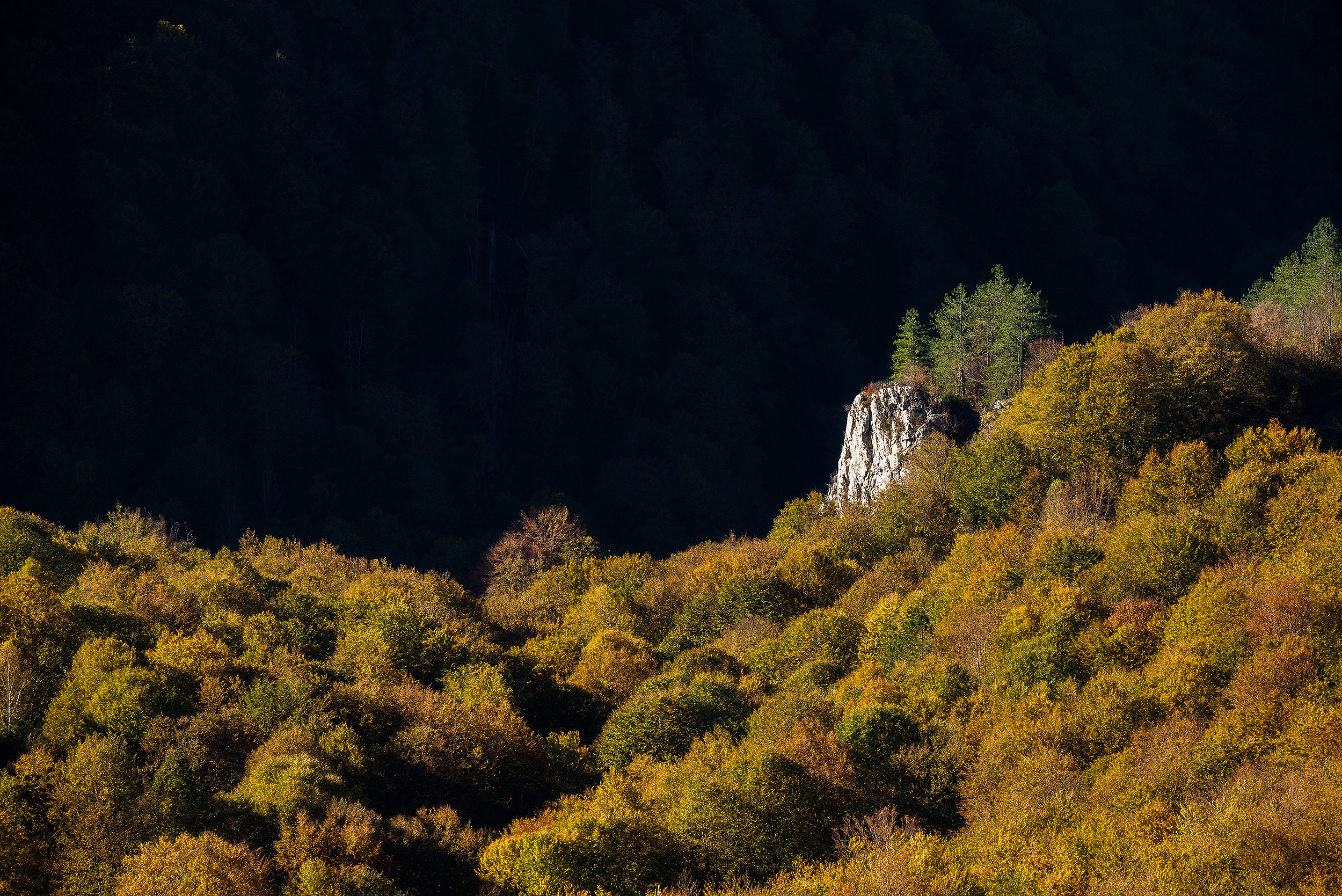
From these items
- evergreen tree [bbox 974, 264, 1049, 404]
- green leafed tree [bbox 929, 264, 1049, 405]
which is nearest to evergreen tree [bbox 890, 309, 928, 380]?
green leafed tree [bbox 929, 264, 1049, 405]

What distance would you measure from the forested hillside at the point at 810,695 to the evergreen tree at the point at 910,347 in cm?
1168

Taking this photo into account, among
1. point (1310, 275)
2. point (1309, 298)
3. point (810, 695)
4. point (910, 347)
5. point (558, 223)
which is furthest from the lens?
point (558, 223)

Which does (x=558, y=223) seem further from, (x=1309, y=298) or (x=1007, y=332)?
(x=1309, y=298)

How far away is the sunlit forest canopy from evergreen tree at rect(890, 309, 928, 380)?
6.39 metres

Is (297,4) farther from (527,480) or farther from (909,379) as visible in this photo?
(909,379)

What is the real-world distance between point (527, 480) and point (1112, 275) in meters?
69.9

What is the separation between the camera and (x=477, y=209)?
132 m

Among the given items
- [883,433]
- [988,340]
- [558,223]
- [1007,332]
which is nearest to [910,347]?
[988,340]

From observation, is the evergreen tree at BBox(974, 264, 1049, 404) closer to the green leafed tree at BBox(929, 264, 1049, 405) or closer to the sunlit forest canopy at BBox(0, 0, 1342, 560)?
the green leafed tree at BBox(929, 264, 1049, 405)

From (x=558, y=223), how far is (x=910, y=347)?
65.6 meters

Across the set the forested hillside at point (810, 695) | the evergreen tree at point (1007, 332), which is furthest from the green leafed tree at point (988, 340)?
the forested hillside at point (810, 695)

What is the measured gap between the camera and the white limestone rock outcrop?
2872 inches

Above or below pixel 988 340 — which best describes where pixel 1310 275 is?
above

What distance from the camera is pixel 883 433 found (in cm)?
7462
